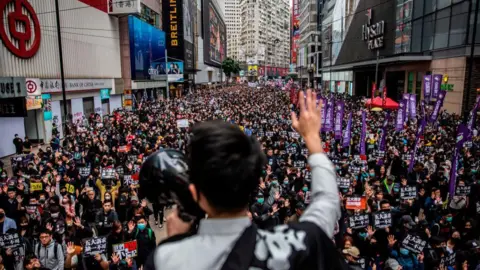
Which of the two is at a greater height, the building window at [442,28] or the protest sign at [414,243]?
the building window at [442,28]

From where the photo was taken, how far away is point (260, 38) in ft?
568

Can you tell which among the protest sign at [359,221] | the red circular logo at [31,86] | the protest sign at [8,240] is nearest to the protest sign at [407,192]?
the protest sign at [359,221]

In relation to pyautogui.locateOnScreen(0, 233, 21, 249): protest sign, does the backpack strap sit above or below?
above

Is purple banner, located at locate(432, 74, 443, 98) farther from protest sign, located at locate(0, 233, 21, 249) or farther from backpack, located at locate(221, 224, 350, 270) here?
backpack, located at locate(221, 224, 350, 270)

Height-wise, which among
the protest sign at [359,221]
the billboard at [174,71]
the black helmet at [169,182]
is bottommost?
the protest sign at [359,221]

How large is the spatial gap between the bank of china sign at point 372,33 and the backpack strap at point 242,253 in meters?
40.5

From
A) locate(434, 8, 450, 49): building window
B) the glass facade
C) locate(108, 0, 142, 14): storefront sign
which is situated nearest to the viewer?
the glass facade

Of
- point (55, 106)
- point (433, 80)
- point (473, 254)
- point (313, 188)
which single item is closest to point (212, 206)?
point (313, 188)

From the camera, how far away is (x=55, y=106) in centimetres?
2450

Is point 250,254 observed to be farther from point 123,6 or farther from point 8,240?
point 123,6

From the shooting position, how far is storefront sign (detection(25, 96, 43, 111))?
770 inches

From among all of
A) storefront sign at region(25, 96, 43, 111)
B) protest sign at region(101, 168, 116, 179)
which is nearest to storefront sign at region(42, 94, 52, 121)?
storefront sign at region(25, 96, 43, 111)

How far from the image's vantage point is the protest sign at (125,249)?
235 inches

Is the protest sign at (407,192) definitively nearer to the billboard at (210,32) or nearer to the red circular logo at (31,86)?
the red circular logo at (31,86)
